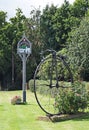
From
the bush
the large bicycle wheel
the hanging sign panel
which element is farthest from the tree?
the bush

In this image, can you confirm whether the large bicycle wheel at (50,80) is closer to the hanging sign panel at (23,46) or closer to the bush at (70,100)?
the bush at (70,100)

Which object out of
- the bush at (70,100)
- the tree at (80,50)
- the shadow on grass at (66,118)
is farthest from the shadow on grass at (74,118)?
the tree at (80,50)

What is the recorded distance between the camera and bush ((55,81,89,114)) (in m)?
14.6

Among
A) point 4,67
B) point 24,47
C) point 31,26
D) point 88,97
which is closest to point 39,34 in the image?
point 31,26

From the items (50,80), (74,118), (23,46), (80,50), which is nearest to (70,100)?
(74,118)

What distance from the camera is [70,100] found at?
1459 cm

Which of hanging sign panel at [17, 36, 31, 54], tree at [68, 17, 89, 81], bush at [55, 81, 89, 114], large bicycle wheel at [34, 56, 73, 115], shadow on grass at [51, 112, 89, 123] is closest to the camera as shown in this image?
shadow on grass at [51, 112, 89, 123]

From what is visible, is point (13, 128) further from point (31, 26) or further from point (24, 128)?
point (31, 26)

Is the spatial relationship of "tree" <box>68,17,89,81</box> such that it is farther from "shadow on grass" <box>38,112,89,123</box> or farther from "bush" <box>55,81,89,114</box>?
"shadow on grass" <box>38,112,89,123</box>

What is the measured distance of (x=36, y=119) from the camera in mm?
14625

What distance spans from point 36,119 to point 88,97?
2.18 meters

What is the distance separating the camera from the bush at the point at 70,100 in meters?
14.6

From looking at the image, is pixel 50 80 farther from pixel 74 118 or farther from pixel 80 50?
pixel 80 50

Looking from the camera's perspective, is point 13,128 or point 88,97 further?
point 88,97
